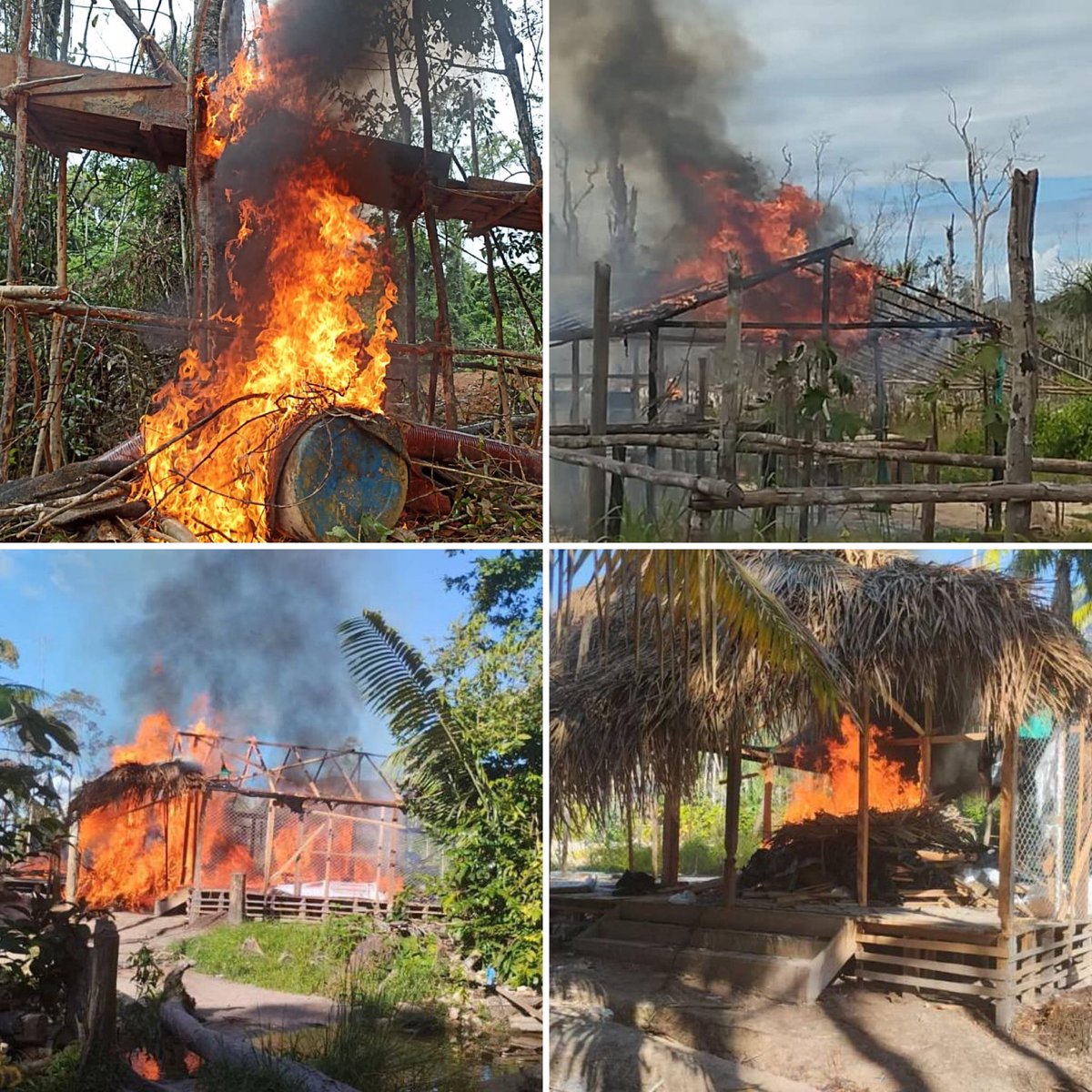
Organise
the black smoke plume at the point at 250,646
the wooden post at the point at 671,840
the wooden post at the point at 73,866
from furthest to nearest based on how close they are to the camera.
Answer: the wooden post at the point at 73,866, the black smoke plume at the point at 250,646, the wooden post at the point at 671,840

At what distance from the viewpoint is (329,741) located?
302 centimetres

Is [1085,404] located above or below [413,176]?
below

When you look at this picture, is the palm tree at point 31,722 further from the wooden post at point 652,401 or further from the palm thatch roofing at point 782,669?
the wooden post at point 652,401

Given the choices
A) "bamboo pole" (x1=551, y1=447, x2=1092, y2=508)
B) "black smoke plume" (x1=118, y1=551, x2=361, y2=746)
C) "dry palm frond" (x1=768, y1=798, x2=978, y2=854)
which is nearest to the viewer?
"bamboo pole" (x1=551, y1=447, x2=1092, y2=508)

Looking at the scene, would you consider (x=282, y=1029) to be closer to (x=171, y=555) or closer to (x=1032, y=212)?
(x=171, y=555)

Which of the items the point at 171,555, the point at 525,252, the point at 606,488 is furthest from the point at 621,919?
the point at 525,252

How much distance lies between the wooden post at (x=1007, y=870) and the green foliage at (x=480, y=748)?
114 cm

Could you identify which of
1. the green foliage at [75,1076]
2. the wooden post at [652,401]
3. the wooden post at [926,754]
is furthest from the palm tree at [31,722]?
the wooden post at [926,754]

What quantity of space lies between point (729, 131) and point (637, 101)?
0.76 feet

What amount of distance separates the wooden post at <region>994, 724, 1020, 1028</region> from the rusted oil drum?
65.0 inches

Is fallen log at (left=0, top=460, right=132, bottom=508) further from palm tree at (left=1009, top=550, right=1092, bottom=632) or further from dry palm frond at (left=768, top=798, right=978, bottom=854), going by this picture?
palm tree at (left=1009, top=550, right=1092, bottom=632)

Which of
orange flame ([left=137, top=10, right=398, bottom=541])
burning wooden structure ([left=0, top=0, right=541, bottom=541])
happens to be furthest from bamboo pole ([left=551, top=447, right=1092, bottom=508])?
orange flame ([left=137, top=10, right=398, bottom=541])

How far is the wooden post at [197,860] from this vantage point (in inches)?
121

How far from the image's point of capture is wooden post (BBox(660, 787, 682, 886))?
293 cm
